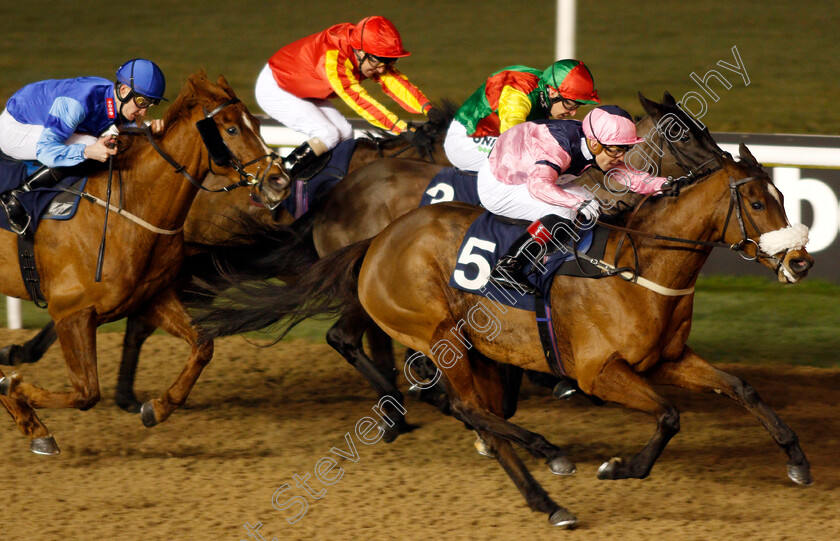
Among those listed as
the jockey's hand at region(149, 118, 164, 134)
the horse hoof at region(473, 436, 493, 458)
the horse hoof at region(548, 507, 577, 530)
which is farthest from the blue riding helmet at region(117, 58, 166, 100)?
the horse hoof at region(548, 507, 577, 530)

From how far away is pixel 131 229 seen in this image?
4695 mm

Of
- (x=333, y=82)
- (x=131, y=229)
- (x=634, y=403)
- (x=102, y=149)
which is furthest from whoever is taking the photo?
(x=333, y=82)

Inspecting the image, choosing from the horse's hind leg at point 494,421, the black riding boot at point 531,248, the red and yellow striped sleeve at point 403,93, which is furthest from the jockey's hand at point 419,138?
the black riding boot at point 531,248

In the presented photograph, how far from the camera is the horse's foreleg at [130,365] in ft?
17.6

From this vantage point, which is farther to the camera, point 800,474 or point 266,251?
point 266,251

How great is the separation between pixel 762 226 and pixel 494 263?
0.99 m

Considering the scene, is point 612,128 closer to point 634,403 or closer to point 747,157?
point 747,157

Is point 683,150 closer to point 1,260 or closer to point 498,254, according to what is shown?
point 498,254

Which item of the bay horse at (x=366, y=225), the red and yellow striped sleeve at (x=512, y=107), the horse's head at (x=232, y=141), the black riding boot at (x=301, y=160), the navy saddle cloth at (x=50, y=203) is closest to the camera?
the horse's head at (x=232, y=141)

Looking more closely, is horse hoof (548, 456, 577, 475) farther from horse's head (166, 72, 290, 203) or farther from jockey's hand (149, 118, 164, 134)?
jockey's hand (149, 118, 164, 134)

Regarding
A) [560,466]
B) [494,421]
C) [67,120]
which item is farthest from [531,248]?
[67,120]

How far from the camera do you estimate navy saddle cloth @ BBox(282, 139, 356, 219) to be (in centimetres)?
561

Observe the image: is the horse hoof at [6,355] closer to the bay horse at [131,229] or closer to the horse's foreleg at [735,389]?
the bay horse at [131,229]

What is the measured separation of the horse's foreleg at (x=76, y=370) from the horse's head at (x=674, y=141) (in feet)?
8.08
